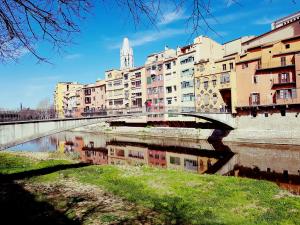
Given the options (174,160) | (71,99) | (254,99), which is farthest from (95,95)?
Answer: (174,160)

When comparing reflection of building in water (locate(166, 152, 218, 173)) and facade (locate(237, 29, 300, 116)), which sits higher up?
facade (locate(237, 29, 300, 116))

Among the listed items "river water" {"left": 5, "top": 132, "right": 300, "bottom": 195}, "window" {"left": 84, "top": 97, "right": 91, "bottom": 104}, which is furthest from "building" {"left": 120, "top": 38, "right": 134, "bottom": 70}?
"river water" {"left": 5, "top": 132, "right": 300, "bottom": 195}

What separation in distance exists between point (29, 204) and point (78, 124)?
1308 cm

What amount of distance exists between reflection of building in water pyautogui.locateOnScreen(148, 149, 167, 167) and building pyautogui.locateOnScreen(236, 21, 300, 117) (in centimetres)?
1573

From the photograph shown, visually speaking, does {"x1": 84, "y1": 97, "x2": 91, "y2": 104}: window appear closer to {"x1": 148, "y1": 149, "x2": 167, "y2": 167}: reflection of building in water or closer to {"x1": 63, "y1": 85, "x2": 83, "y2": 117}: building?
{"x1": 63, "y1": 85, "x2": 83, "y2": 117}: building

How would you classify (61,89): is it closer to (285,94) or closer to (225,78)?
(225,78)

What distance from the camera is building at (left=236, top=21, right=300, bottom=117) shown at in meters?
39.8

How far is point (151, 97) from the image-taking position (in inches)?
2665

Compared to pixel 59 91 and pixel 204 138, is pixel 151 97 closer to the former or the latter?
pixel 204 138

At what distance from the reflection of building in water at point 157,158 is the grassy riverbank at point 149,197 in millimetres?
10373

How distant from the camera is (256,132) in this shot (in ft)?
137

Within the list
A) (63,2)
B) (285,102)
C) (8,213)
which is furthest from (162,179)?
(285,102)

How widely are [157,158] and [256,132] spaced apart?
627 inches

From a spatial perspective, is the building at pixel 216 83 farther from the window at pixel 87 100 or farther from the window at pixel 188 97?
the window at pixel 87 100
